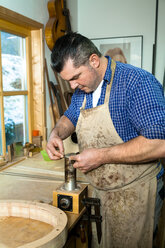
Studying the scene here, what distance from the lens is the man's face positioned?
128 centimetres

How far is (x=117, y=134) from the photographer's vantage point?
4.45 ft

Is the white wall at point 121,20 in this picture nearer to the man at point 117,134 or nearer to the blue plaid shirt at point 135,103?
the man at point 117,134

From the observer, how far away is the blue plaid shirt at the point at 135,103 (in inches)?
44.6

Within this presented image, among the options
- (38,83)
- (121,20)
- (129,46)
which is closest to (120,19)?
(121,20)

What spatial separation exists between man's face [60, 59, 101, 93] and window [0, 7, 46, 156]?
1182 mm

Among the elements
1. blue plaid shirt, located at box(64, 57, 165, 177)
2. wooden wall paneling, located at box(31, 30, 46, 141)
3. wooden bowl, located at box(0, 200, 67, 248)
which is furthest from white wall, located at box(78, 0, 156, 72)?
wooden bowl, located at box(0, 200, 67, 248)

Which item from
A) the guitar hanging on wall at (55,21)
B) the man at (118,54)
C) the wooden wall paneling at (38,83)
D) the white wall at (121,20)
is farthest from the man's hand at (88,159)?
the man at (118,54)

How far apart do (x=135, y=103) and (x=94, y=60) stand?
33 centimetres

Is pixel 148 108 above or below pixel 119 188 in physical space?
above

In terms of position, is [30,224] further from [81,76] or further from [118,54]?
[118,54]

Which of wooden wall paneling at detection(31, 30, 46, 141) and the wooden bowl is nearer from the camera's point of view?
the wooden bowl

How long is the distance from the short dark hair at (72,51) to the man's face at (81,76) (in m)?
0.02

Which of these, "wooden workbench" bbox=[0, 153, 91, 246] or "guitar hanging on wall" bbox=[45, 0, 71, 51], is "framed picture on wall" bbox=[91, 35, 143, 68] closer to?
"guitar hanging on wall" bbox=[45, 0, 71, 51]

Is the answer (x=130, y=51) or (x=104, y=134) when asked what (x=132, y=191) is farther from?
(x=130, y=51)
